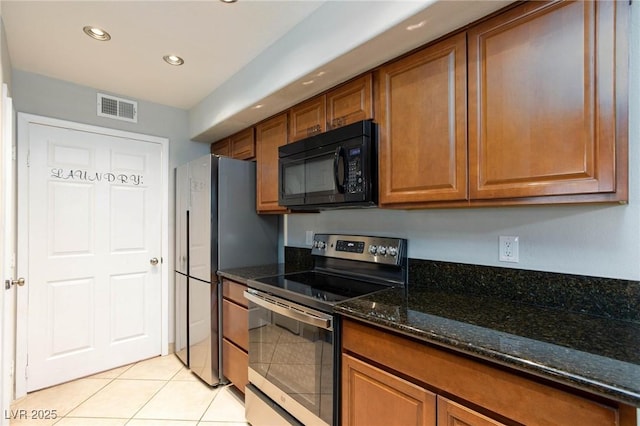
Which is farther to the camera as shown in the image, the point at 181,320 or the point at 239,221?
the point at 181,320

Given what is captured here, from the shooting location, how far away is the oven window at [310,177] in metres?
1.83

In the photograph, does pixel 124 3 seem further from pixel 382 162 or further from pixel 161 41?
pixel 382 162

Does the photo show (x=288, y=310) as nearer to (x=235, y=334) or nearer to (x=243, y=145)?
(x=235, y=334)

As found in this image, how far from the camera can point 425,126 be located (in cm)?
145

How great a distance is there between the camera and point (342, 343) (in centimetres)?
143

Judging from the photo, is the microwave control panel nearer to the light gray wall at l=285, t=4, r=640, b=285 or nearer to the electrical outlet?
the light gray wall at l=285, t=4, r=640, b=285

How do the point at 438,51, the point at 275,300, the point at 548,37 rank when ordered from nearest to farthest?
the point at 548,37
the point at 438,51
the point at 275,300

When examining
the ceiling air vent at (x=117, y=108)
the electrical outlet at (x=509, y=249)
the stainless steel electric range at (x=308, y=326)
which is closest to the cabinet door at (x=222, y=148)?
the ceiling air vent at (x=117, y=108)

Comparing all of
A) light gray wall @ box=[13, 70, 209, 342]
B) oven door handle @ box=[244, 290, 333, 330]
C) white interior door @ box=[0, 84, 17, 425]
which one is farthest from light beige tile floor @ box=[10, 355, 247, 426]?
oven door handle @ box=[244, 290, 333, 330]

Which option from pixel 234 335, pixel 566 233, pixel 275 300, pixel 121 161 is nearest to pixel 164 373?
pixel 234 335

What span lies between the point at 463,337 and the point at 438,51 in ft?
3.89

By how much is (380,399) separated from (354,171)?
3.44ft

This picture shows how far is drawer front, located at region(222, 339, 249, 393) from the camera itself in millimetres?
2166

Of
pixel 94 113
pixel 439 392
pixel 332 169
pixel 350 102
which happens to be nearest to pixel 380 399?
pixel 439 392
